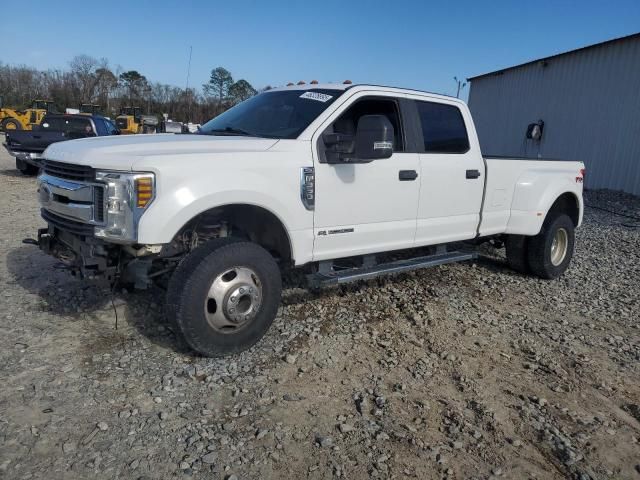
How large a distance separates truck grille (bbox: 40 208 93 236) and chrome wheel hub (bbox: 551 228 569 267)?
5312 mm

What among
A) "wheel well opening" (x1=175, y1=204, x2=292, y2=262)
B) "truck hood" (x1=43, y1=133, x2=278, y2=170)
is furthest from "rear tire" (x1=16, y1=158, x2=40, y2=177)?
"wheel well opening" (x1=175, y1=204, x2=292, y2=262)

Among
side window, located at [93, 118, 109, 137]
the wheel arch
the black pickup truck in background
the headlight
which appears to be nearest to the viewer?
the headlight

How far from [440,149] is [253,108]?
185cm

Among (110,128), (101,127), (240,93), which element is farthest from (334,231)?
(240,93)

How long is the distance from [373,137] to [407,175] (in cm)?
82

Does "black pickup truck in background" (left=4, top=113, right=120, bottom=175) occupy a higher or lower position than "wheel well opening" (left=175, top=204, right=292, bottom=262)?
higher

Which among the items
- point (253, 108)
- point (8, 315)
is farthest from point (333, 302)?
point (8, 315)

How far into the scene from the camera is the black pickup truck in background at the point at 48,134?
11.8 m

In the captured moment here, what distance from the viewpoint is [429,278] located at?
5805 millimetres

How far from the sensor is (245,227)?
4.00 metres

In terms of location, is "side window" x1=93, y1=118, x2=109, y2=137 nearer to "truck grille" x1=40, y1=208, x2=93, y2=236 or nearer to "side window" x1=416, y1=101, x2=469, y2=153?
"truck grille" x1=40, y1=208, x2=93, y2=236

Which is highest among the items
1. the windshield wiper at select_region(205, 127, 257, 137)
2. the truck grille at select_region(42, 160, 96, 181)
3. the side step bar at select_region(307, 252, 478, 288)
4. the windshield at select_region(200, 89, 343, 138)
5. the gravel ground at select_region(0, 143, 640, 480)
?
the windshield at select_region(200, 89, 343, 138)

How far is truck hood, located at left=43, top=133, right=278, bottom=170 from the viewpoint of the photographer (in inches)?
126

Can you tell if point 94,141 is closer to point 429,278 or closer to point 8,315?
point 8,315
